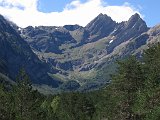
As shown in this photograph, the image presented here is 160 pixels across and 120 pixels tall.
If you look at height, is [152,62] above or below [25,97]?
above

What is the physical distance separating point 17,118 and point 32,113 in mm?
15278

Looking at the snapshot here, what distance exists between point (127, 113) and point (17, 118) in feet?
82.1

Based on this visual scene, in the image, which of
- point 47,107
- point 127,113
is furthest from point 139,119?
point 47,107

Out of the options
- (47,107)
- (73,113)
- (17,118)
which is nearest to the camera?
(17,118)

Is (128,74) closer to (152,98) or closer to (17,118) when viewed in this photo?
(152,98)

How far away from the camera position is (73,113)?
141000mm

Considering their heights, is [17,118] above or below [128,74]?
below

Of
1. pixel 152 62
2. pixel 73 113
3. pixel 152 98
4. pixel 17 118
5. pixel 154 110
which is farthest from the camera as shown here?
pixel 73 113

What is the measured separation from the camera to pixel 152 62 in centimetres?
7819

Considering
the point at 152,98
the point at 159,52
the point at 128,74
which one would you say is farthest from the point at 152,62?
the point at 152,98

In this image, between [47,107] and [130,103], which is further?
[47,107]

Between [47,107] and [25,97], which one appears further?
[47,107]

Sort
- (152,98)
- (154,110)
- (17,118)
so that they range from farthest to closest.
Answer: (17,118)
(152,98)
(154,110)

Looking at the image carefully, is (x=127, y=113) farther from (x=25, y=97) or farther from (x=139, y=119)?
(x=25, y=97)
